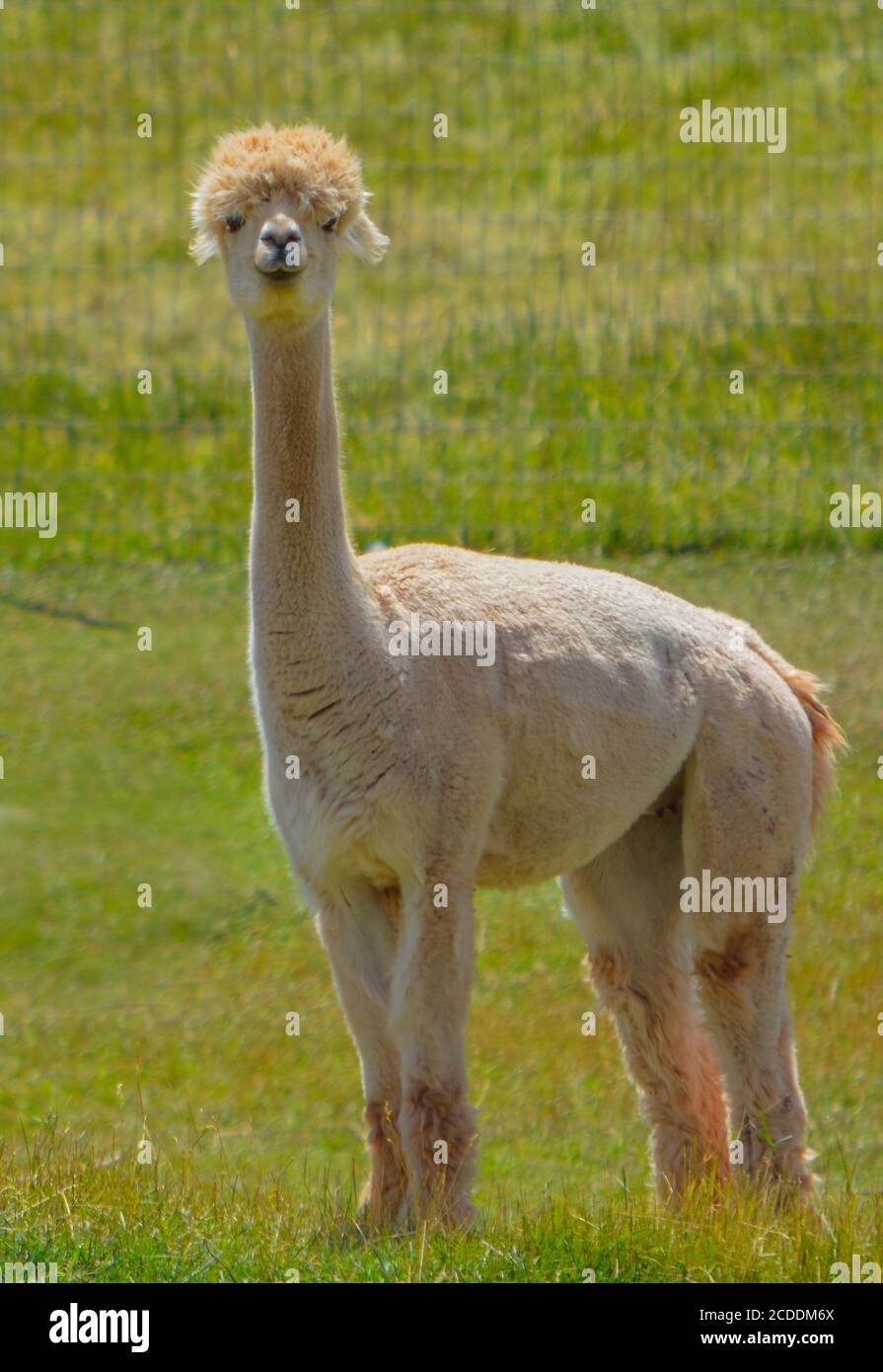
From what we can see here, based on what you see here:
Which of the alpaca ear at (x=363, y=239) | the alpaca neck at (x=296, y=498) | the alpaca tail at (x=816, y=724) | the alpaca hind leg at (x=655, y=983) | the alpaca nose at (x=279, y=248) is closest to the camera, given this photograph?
the alpaca nose at (x=279, y=248)

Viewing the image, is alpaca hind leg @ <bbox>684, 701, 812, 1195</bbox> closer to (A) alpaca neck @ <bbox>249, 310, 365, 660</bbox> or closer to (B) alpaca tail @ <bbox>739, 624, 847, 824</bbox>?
(B) alpaca tail @ <bbox>739, 624, 847, 824</bbox>

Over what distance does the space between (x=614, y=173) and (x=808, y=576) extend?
4.45 metres

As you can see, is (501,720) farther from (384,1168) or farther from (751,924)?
(384,1168)

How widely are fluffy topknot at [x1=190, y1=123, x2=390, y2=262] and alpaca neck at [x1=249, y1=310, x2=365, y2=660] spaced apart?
0.27m

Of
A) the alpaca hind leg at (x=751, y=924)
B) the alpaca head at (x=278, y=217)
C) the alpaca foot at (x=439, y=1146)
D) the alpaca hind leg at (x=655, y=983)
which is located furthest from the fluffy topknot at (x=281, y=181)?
the alpaca foot at (x=439, y=1146)

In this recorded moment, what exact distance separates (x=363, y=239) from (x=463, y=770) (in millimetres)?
1407

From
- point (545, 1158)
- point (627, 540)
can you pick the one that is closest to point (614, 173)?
point (627, 540)

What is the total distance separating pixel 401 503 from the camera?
507 inches

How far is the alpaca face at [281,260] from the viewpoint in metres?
5.19

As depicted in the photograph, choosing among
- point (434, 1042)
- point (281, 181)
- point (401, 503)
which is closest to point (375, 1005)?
point (434, 1042)

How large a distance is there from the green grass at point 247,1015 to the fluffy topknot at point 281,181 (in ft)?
7.98

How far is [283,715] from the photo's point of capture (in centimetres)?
554

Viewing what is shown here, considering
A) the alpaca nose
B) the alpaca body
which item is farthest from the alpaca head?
the alpaca body

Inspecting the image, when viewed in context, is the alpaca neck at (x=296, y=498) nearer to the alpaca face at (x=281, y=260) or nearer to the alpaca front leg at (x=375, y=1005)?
the alpaca face at (x=281, y=260)
